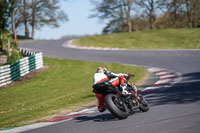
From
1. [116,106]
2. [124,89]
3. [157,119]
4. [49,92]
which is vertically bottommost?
[49,92]

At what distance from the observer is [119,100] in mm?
7410

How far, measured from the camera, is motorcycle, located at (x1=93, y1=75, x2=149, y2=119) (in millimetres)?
7226

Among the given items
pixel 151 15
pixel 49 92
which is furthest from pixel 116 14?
pixel 49 92

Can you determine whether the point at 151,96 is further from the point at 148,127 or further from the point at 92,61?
the point at 92,61

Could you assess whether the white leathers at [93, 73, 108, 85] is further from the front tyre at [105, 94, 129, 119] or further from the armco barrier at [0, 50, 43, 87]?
the armco barrier at [0, 50, 43, 87]

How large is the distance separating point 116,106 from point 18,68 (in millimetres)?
13311

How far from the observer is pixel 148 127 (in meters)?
6.41

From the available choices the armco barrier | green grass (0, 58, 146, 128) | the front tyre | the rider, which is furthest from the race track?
the armco barrier

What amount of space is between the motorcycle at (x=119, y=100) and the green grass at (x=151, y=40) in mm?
26200

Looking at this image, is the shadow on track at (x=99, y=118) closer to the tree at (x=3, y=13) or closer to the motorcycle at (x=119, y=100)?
the motorcycle at (x=119, y=100)

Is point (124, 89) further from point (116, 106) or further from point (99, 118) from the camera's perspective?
Answer: point (99, 118)

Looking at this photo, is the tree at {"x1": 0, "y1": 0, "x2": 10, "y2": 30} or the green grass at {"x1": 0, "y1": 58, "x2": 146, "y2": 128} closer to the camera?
the green grass at {"x1": 0, "y1": 58, "x2": 146, "y2": 128}

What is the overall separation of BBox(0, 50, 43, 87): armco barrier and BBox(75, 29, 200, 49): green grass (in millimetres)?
14501

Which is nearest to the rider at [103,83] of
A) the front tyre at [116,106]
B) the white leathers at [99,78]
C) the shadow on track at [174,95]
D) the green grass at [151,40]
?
the white leathers at [99,78]
